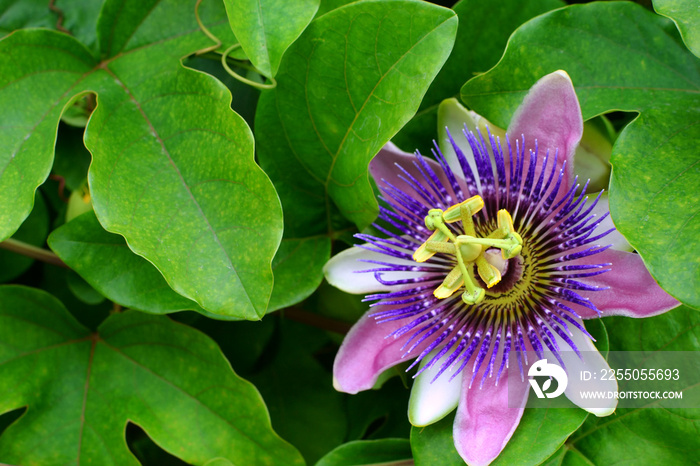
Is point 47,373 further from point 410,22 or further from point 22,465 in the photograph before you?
point 410,22

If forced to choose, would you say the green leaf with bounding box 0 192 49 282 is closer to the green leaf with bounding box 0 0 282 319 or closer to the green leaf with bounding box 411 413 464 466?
the green leaf with bounding box 0 0 282 319

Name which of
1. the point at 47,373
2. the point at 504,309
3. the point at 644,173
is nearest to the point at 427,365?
the point at 504,309

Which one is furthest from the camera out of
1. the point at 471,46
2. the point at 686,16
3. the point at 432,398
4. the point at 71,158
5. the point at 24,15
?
the point at 71,158

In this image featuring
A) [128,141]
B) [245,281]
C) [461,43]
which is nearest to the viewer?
[245,281]

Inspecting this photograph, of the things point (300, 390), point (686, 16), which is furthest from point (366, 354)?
point (686, 16)

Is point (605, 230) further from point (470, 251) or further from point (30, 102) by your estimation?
point (30, 102)

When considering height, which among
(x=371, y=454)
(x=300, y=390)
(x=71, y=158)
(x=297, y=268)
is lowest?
(x=300, y=390)

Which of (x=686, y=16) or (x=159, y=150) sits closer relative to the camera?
(x=686, y=16)
